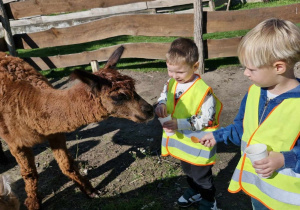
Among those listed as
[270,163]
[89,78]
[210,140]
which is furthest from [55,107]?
[270,163]

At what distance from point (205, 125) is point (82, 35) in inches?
202

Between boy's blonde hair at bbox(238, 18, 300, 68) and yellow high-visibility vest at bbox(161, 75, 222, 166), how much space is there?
0.86m

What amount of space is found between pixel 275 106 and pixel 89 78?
1497mm

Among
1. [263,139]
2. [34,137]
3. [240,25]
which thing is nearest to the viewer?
[263,139]

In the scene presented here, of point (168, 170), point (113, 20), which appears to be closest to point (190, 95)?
point (168, 170)

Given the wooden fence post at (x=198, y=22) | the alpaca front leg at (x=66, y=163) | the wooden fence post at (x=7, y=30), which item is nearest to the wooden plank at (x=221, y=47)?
the wooden fence post at (x=198, y=22)

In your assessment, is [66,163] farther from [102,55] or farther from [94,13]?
[94,13]

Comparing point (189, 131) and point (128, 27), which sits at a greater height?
point (128, 27)

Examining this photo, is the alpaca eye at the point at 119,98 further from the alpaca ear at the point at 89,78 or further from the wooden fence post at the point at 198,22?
the wooden fence post at the point at 198,22

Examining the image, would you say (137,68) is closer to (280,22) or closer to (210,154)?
(210,154)

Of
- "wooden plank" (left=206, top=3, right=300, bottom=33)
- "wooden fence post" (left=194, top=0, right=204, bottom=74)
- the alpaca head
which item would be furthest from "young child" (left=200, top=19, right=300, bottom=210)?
"wooden plank" (left=206, top=3, right=300, bottom=33)

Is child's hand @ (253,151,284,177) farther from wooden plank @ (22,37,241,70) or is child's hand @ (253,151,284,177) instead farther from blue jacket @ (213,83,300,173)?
wooden plank @ (22,37,241,70)

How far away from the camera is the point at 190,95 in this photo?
8.24ft

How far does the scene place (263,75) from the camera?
5.47 feet
